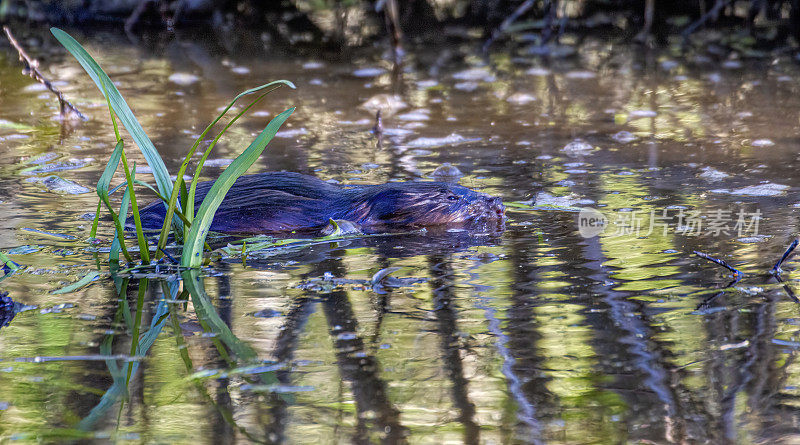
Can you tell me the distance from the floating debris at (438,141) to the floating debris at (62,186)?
6.31 feet

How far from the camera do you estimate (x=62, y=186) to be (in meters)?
4.45

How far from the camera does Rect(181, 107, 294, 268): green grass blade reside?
123 inches

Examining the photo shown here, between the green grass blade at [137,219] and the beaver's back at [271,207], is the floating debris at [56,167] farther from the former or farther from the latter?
the green grass blade at [137,219]

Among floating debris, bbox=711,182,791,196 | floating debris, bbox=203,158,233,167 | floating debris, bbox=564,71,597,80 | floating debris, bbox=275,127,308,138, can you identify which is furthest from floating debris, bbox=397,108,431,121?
floating debris, bbox=711,182,791,196

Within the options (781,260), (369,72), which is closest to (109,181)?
(781,260)

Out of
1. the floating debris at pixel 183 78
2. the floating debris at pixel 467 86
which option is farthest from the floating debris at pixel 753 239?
the floating debris at pixel 183 78

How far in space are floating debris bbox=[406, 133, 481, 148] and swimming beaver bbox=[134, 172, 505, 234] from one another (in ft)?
4.74

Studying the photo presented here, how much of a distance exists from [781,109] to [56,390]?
549cm

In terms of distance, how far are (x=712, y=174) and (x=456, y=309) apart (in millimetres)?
2350

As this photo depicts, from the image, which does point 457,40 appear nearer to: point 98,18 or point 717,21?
point 717,21

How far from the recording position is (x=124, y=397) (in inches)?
88.4

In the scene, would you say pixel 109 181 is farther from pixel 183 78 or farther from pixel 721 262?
pixel 183 78

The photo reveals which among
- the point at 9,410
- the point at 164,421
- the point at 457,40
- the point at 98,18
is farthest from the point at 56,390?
the point at 98,18

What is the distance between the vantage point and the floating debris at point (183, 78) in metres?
7.69
